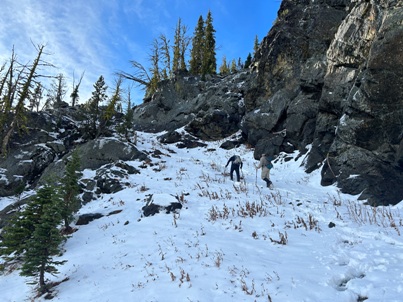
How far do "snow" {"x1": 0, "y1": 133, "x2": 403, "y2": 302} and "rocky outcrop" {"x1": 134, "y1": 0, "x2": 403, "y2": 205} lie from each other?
2477mm

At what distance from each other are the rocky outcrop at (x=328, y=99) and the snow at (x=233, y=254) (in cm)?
248

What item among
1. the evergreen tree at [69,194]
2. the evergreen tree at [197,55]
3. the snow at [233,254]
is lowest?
the snow at [233,254]

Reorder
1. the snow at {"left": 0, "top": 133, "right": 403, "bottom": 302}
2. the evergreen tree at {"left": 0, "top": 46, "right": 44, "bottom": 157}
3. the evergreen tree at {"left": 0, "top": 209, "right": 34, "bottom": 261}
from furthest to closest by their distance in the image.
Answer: the evergreen tree at {"left": 0, "top": 46, "right": 44, "bottom": 157} < the evergreen tree at {"left": 0, "top": 209, "right": 34, "bottom": 261} < the snow at {"left": 0, "top": 133, "right": 403, "bottom": 302}

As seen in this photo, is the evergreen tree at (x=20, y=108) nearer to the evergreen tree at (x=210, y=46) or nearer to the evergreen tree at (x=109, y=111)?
the evergreen tree at (x=109, y=111)

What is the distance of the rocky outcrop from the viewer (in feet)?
42.1

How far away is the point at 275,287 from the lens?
4.77 meters

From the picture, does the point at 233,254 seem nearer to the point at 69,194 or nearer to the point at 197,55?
the point at 69,194

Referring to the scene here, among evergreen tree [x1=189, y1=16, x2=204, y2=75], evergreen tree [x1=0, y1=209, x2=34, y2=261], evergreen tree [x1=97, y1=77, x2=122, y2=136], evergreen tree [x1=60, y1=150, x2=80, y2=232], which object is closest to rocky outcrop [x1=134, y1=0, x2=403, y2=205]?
evergreen tree [x1=97, y1=77, x2=122, y2=136]

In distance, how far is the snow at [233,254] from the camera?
15.8 feet

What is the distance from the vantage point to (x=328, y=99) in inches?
696

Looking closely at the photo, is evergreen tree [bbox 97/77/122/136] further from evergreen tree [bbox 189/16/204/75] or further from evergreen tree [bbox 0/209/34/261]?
evergreen tree [bbox 189/16/204/75]

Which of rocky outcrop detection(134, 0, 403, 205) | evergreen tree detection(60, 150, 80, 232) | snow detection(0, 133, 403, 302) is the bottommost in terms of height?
snow detection(0, 133, 403, 302)

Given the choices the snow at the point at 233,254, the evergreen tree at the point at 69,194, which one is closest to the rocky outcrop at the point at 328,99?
the snow at the point at 233,254

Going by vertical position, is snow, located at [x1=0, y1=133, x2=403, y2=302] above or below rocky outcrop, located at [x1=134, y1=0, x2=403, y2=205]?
below
